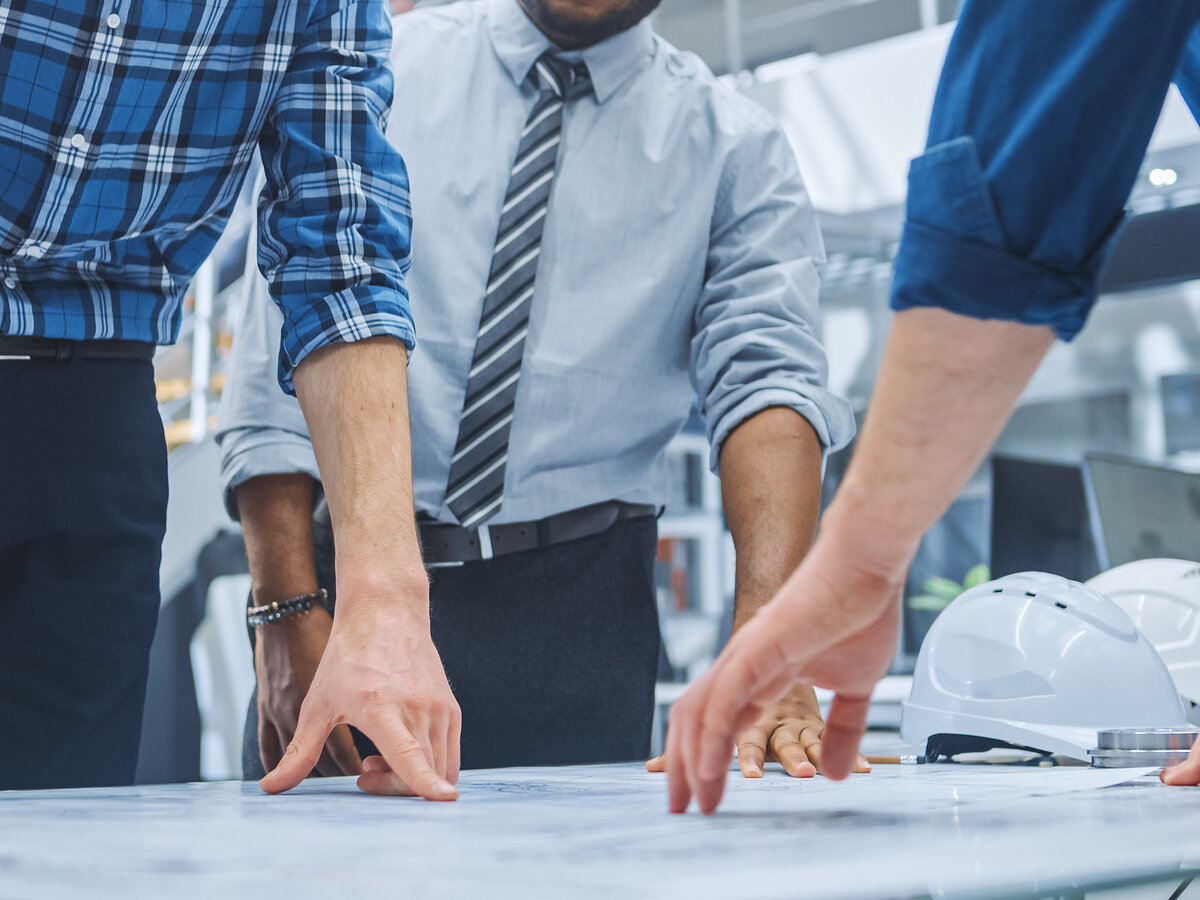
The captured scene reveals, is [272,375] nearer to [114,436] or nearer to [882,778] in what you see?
[114,436]

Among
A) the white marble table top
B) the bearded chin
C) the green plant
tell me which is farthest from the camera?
the green plant

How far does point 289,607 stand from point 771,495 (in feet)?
1.58

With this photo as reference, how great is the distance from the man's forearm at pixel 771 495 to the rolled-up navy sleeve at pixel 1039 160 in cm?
70

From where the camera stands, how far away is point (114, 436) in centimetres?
106

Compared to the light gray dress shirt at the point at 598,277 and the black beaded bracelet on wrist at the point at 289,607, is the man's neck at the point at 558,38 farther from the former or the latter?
the black beaded bracelet on wrist at the point at 289,607

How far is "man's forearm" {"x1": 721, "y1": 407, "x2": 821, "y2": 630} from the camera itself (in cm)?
121

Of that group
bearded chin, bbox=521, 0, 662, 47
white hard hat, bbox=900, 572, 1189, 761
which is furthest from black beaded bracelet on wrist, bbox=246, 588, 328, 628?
bearded chin, bbox=521, 0, 662, 47

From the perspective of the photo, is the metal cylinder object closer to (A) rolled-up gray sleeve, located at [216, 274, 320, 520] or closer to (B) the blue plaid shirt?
(B) the blue plaid shirt

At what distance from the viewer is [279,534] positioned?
1.24m

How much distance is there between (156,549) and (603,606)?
18.3 inches

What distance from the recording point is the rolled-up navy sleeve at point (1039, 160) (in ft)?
1.66

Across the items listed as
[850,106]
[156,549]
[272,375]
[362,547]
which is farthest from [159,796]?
[850,106]

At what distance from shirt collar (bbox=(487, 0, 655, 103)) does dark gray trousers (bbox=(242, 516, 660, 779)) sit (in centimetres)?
51

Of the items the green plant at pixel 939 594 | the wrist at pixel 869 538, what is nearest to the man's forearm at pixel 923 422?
the wrist at pixel 869 538
